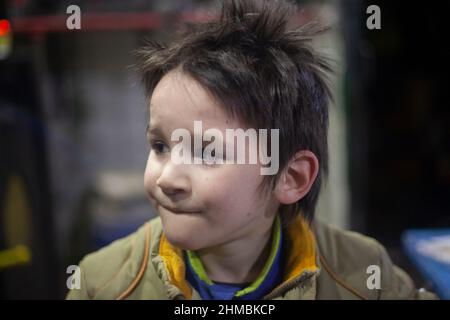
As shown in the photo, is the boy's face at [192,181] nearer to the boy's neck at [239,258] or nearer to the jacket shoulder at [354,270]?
the boy's neck at [239,258]

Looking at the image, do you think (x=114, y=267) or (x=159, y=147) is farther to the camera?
(x=114, y=267)

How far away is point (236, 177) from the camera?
0.71 metres

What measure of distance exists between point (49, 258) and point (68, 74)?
20.5 inches

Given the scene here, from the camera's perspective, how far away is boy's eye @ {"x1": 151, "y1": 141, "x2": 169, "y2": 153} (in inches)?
28.4

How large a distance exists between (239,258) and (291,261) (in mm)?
79

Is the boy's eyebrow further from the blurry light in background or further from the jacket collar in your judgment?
the blurry light in background

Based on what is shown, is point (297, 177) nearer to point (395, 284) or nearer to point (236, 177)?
point (236, 177)

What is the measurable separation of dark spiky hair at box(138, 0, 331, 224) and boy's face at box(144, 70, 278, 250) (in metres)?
0.02

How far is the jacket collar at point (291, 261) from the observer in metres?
0.79

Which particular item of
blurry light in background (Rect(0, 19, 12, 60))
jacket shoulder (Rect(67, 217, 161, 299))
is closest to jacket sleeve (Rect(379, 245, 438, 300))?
jacket shoulder (Rect(67, 217, 161, 299))

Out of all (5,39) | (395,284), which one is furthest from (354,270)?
(5,39)

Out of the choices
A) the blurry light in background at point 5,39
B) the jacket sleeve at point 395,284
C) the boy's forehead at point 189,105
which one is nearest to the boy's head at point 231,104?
the boy's forehead at point 189,105

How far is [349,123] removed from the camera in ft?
4.43
